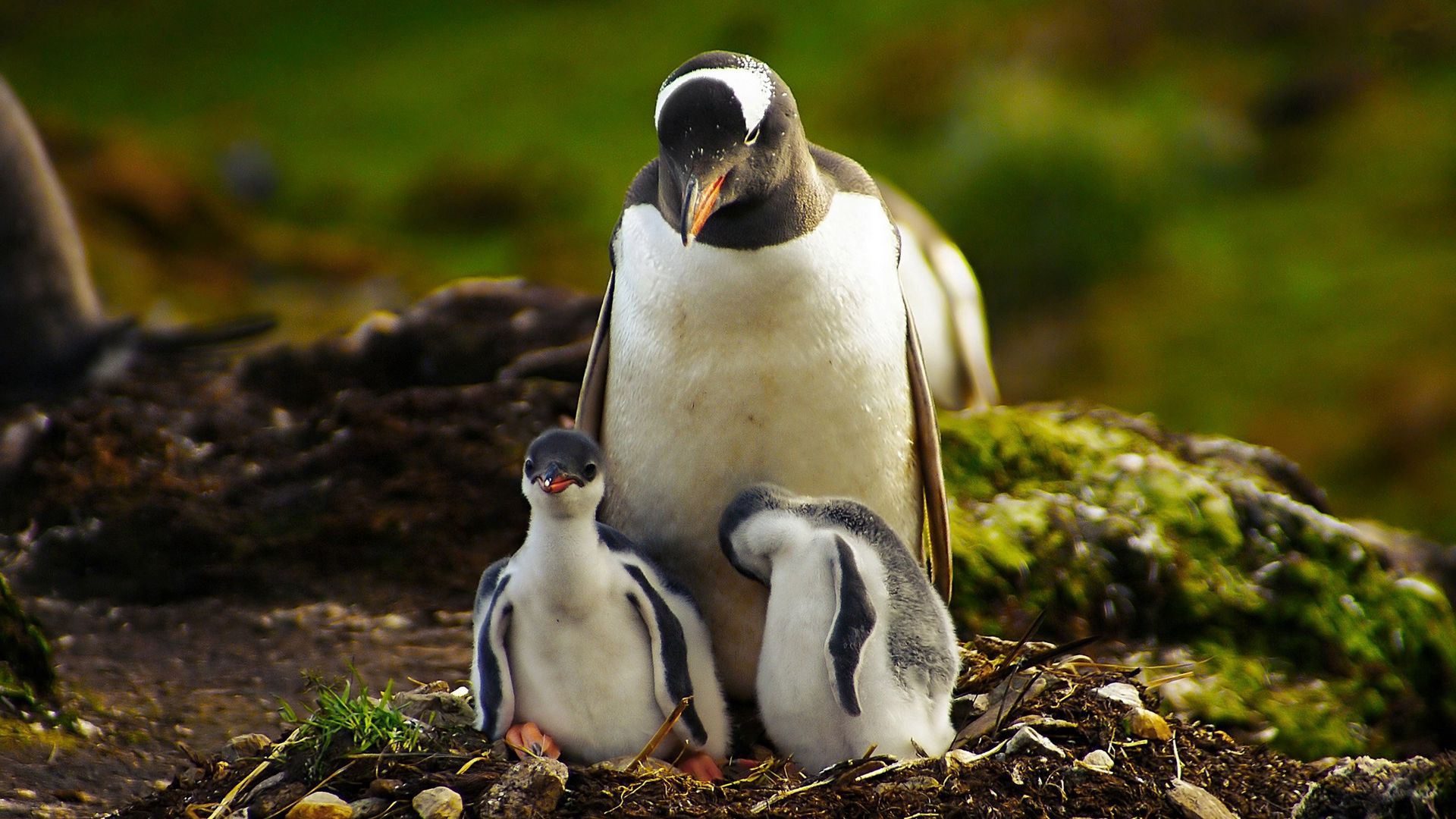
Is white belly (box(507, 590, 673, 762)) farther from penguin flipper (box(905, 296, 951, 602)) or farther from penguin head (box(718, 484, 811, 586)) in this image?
penguin flipper (box(905, 296, 951, 602))

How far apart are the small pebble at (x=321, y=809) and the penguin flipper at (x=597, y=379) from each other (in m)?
1.39

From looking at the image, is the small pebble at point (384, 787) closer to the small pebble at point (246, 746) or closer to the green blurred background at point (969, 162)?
the small pebble at point (246, 746)

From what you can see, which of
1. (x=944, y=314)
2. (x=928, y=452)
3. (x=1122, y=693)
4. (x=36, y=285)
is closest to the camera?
(x=1122, y=693)

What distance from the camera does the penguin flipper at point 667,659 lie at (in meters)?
3.29

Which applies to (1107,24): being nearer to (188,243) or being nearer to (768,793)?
(188,243)

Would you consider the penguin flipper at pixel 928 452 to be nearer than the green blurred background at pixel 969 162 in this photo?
Yes

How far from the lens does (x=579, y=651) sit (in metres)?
3.27

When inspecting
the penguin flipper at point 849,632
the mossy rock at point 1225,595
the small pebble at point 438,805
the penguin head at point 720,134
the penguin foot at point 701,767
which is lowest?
the mossy rock at point 1225,595

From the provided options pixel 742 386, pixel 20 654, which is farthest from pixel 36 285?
pixel 742 386

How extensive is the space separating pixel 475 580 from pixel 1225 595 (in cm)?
288

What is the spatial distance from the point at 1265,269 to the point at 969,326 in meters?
14.3

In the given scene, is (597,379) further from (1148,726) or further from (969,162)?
(969,162)

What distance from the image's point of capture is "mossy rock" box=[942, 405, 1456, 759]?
4711 millimetres

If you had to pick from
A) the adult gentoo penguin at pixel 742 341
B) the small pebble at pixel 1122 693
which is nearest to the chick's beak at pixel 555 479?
the adult gentoo penguin at pixel 742 341
